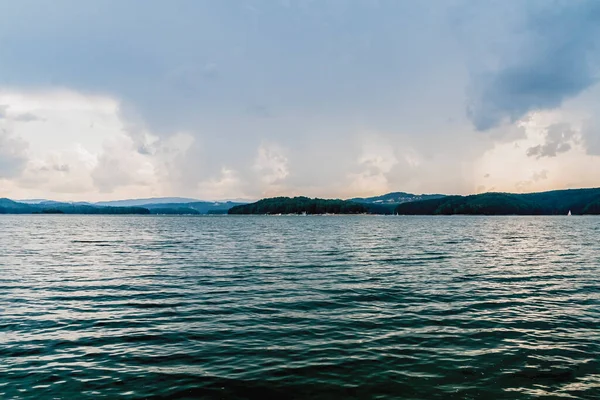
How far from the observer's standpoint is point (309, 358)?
1895cm

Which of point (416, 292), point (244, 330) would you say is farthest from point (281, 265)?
point (244, 330)

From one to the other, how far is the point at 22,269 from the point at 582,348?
52.5 metres

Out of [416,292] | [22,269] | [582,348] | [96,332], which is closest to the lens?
[582,348]

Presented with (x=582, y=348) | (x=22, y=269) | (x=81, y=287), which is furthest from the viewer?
(x=22, y=269)

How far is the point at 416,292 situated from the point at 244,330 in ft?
53.8

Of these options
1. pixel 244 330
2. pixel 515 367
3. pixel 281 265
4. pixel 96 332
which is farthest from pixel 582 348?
pixel 281 265

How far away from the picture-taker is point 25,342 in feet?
69.9

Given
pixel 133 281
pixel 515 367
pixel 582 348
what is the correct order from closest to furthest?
1. pixel 515 367
2. pixel 582 348
3. pixel 133 281

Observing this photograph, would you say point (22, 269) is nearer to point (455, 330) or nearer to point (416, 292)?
point (416, 292)

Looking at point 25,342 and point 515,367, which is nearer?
point 515,367

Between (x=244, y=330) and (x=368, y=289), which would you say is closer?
(x=244, y=330)

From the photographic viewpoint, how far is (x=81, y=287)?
3700 centimetres

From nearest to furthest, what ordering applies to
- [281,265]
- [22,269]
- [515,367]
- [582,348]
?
[515,367]
[582,348]
[22,269]
[281,265]

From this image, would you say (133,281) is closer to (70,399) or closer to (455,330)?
(70,399)
